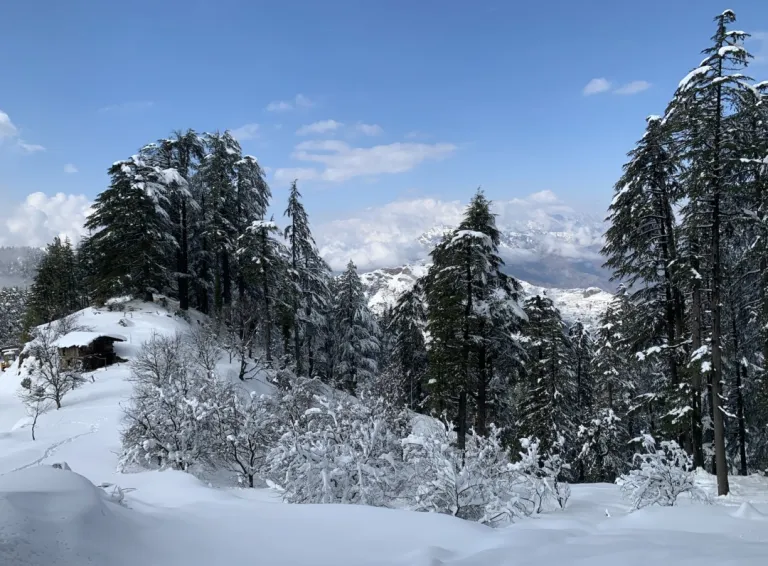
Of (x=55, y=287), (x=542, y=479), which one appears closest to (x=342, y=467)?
(x=542, y=479)

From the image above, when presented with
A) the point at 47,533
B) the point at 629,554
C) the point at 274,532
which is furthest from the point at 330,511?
the point at 629,554

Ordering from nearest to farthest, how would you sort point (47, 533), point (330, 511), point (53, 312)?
point (47, 533) → point (330, 511) → point (53, 312)

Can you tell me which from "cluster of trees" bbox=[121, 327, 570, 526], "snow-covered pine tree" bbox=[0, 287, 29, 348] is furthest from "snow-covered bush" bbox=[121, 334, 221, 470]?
"snow-covered pine tree" bbox=[0, 287, 29, 348]

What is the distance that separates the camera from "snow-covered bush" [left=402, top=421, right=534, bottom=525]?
8.89 m

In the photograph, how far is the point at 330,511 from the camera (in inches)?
254

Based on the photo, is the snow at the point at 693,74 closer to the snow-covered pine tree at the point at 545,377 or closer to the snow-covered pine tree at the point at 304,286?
the snow-covered pine tree at the point at 545,377

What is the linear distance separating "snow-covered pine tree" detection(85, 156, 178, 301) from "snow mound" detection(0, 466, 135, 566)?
29574 mm

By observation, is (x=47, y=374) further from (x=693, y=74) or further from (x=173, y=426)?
(x=693, y=74)

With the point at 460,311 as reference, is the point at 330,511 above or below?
below

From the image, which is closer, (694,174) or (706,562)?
(706,562)

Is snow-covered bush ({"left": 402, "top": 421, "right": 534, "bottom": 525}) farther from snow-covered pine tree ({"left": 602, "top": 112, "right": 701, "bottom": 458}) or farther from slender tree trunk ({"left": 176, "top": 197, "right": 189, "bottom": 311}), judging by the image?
slender tree trunk ({"left": 176, "top": 197, "right": 189, "bottom": 311})

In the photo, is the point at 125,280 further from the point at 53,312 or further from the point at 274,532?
the point at 274,532

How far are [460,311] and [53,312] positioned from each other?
4263 cm

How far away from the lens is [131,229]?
102 feet
